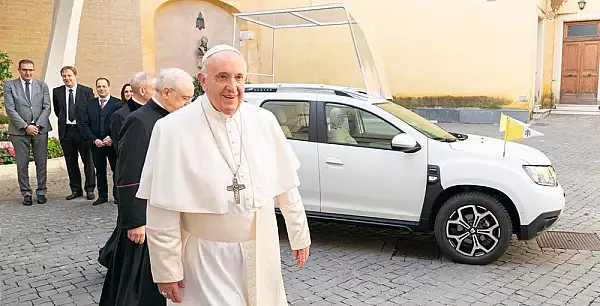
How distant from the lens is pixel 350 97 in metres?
5.98

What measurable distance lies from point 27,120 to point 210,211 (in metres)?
6.49

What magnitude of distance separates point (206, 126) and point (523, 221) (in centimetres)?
371

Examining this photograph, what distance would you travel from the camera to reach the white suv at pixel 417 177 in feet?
17.0

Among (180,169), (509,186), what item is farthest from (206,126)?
(509,186)

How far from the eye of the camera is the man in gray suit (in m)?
7.79

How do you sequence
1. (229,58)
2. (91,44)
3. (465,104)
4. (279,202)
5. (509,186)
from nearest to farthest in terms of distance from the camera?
(229,58), (279,202), (509,186), (91,44), (465,104)

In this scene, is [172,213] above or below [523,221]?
above

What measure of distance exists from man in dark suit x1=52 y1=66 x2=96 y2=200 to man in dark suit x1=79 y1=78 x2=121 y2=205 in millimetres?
161

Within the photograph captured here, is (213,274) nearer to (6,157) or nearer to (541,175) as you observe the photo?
(541,175)

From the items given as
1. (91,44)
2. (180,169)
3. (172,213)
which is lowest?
(172,213)

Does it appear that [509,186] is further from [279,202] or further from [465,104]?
[465,104]

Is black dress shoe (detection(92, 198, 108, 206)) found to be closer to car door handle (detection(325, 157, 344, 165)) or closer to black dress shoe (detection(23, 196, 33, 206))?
black dress shoe (detection(23, 196, 33, 206))

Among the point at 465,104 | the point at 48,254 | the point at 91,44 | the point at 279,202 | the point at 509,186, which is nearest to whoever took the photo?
the point at 279,202

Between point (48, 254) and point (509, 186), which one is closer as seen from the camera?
point (509, 186)
